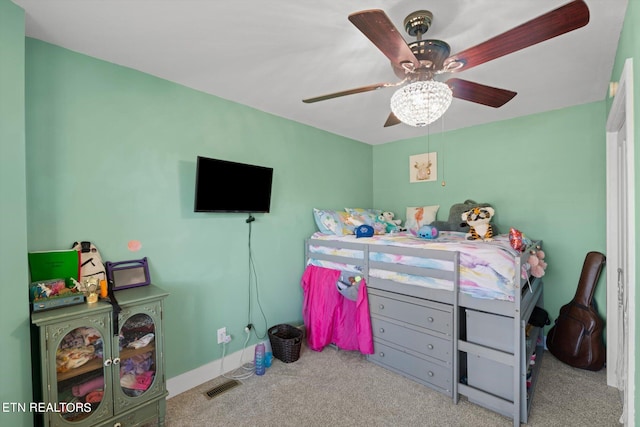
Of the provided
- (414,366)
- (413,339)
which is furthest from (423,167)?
(414,366)

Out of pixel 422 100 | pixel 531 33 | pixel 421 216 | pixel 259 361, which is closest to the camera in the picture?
pixel 531 33

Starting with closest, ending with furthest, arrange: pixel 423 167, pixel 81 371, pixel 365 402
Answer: pixel 81 371 → pixel 365 402 → pixel 423 167

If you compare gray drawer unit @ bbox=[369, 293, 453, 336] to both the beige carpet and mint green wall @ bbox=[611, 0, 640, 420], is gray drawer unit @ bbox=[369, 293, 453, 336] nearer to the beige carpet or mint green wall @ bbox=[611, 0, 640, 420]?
the beige carpet

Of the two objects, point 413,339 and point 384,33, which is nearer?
point 384,33

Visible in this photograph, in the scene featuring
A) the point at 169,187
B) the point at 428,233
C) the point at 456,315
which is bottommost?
the point at 456,315

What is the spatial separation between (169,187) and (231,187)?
45 cm

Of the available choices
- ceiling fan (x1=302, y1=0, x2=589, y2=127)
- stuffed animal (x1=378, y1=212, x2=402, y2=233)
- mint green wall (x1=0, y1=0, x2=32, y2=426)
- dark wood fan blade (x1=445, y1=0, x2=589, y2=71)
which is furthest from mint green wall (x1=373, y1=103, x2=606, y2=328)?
mint green wall (x1=0, y1=0, x2=32, y2=426)

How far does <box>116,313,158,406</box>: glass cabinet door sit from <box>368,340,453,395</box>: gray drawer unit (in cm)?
175

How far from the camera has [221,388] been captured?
7.55 feet

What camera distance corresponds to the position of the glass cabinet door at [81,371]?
151 centimetres

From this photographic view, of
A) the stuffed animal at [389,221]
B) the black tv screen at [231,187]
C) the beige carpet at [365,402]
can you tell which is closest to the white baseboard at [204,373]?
the beige carpet at [365,402]

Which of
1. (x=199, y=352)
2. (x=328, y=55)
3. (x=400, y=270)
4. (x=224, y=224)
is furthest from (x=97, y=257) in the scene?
(x=400, y=270)

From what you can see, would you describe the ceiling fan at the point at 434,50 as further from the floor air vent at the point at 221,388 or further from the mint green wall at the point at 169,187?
the floor air vent at the point at 221,388

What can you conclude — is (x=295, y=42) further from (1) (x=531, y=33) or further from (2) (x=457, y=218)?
(2) (x=457, y=218)
